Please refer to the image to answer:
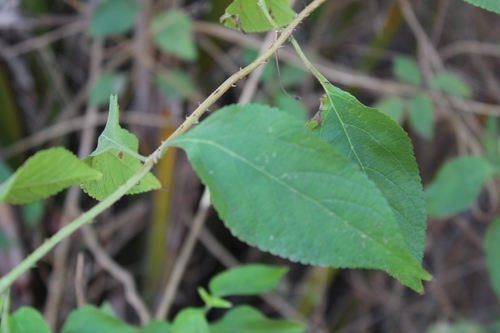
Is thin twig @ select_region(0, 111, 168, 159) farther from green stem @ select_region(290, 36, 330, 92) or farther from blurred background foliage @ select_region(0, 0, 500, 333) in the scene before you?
green stem @ select_region(290, 36, 330, 92)

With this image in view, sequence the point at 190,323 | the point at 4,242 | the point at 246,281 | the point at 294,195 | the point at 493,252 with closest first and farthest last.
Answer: the point at 294,195, the point at 190,323, the point at 246,281, the point at 493,252, the point at 4,242

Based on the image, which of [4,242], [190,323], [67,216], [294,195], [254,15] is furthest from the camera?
[67,216]

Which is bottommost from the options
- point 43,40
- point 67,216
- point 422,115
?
point 67,216

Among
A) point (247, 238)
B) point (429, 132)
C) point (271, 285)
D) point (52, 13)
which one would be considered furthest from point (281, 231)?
point (52, 13)

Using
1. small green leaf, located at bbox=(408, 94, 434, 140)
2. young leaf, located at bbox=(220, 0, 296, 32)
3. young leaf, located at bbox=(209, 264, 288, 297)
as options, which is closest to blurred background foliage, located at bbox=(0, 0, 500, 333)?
small green leaf, located at bbox=(408, 94, 434, 140)

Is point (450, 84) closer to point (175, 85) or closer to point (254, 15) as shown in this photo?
point (175, 85)

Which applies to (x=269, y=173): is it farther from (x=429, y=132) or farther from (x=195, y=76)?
(x=195, y=76)

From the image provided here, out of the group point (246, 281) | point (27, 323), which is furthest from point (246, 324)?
point (27, 323)
